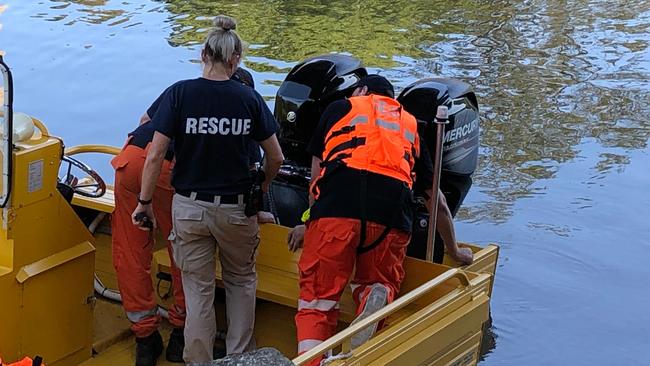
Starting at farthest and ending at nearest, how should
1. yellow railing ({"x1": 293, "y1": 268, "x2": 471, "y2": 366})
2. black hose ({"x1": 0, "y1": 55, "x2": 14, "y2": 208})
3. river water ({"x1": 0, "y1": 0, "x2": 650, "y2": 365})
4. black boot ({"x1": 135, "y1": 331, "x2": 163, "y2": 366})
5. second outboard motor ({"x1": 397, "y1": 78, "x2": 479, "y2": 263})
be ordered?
river water ({"x1": 0, "y1": 0, "x2": 650, "y2": 365}), second outboard motor ({"x1": 397, "y1": 78, "x2": 479, "y2": 263}), black boot ({"x1": 135, "y1": 331, "x2": 163, "y2": 366}), black hose ({"x1": 0, "y1": 55, "x2": 14, "y2": 208}), yellow railing ({"x1": 293, "y1": 268, "x2": 471, "y2": 366})

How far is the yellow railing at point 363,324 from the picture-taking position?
3.05 m

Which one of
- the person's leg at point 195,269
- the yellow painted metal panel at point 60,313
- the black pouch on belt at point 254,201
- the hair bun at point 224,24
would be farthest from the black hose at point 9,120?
the black pouch on belt at point 254,201

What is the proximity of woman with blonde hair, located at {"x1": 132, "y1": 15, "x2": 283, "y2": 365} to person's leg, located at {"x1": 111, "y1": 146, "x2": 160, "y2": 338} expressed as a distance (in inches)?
8.4

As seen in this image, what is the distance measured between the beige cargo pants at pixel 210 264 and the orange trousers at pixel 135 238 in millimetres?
302

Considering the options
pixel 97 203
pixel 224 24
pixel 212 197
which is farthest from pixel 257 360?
pixel 97 203

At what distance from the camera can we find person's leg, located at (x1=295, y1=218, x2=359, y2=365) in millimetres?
3803

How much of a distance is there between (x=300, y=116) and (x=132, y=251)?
47.3 inches

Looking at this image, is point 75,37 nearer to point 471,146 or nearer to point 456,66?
point 456,66

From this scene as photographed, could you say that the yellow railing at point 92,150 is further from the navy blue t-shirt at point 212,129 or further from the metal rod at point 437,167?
the metal rod at point 437,167

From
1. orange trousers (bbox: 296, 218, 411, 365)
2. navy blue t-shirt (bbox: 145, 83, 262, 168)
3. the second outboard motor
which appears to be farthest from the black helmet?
orange trousers (bbox: 296, 218, 411, 365)

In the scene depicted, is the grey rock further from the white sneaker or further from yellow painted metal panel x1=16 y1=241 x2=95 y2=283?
yellow painted metal panel x1=16 y1=241 x2=95 y2=283

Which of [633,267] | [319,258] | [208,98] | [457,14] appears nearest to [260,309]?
[319,258]

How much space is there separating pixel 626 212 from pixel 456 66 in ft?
17.0

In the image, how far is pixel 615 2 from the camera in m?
17.6
